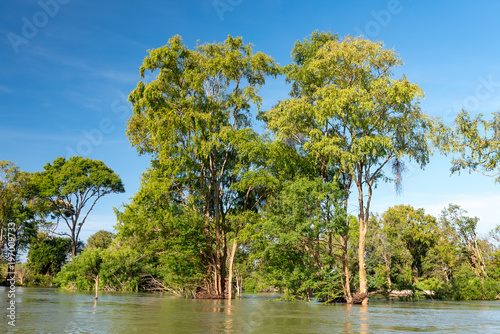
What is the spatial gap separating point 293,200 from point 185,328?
55.6 feet

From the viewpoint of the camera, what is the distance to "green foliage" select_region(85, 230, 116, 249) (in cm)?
6275

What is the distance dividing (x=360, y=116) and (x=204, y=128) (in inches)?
441

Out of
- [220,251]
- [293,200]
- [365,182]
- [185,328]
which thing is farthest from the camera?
[220,251]

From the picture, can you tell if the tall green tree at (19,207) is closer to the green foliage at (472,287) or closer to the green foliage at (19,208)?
the green foliage at (19,208)

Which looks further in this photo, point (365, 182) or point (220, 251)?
point (220, 251)

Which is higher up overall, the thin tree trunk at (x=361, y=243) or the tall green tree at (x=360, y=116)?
the tall green tree at (x=360, y=116)

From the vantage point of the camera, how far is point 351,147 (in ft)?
90.2

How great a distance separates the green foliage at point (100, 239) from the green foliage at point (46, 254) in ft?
12.0

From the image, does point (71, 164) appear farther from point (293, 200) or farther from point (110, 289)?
point (293, 200)

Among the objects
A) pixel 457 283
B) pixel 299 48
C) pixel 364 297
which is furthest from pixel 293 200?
pixel 457 283

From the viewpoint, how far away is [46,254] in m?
58.8

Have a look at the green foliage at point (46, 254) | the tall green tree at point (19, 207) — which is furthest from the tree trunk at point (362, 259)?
the green foliage at point (46, 254)

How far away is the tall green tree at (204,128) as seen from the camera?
98.9ft

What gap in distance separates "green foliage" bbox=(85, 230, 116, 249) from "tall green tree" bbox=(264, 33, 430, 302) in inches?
1667
